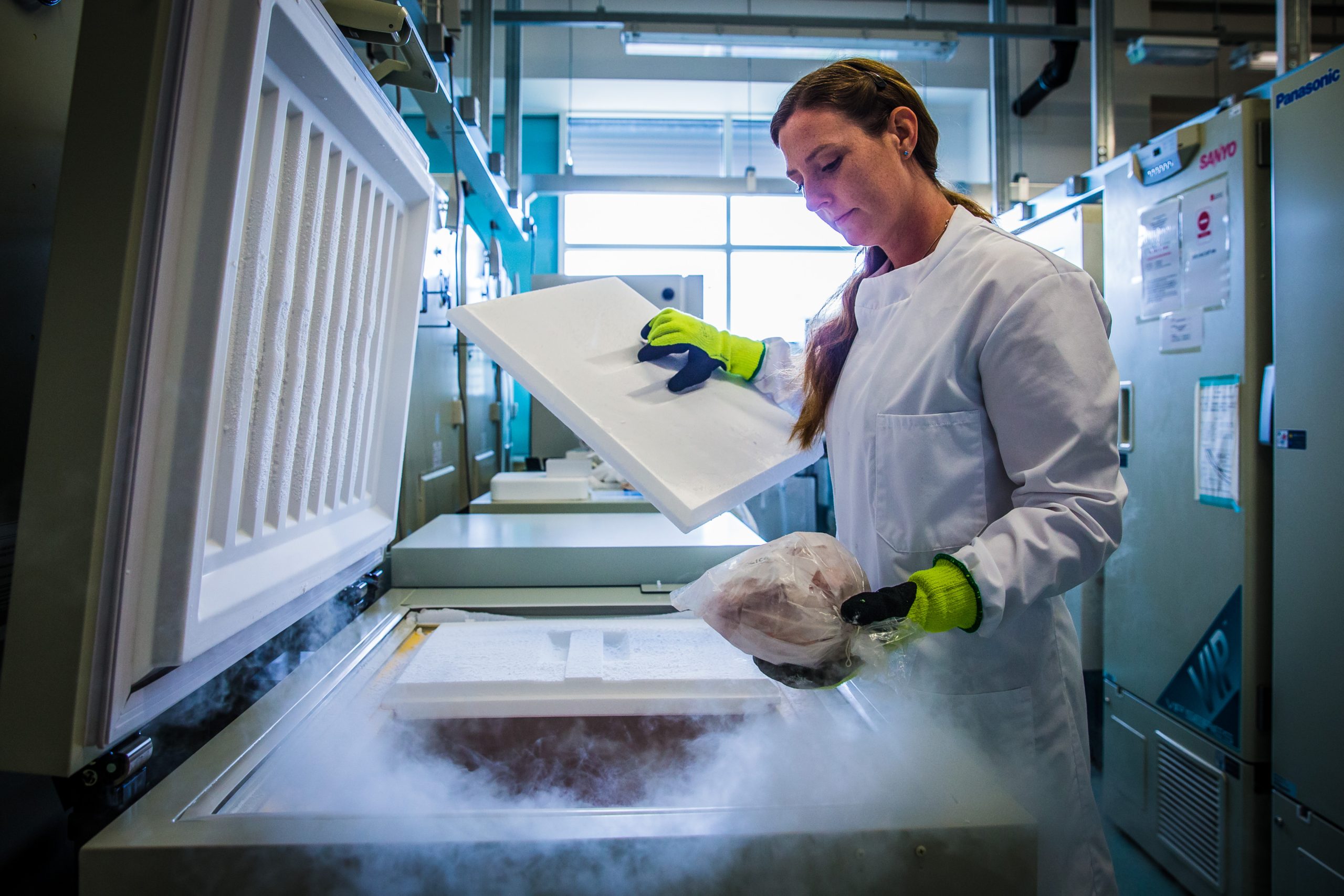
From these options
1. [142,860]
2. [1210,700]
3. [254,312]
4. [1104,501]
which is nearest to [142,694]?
[142,860]

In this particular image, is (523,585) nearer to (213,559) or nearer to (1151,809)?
(213,559)

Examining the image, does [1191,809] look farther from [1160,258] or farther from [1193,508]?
[1160,258]

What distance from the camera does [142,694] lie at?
0.68m

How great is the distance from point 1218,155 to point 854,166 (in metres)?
1.50

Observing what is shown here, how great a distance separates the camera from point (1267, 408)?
178 cm

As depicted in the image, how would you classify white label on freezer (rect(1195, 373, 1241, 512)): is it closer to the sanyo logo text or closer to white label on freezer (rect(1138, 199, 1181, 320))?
white label on freezer (rect(1138, 199, 1181, 320))

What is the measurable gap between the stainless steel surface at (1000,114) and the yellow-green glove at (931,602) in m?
3.33

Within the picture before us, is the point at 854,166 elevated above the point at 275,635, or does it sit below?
above

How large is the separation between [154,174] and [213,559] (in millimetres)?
398

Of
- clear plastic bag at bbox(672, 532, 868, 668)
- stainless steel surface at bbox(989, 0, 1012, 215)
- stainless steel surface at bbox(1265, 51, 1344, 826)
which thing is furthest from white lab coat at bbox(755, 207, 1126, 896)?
stainless steel surface at bbox(989, 0, 1012, 215)

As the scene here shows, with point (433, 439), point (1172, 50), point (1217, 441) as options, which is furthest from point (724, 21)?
→ point (1217, 441)

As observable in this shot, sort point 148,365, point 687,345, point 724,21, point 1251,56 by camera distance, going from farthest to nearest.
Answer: point 1251,56
point 724,21
point 687,345
point 148,365

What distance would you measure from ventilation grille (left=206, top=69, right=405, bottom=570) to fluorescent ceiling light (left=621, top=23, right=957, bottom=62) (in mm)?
2691

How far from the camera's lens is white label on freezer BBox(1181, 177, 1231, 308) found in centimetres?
190
